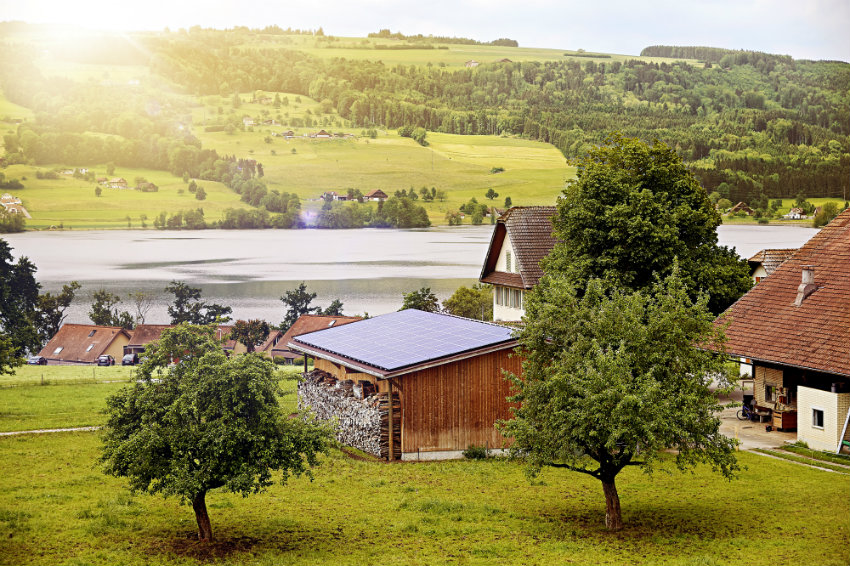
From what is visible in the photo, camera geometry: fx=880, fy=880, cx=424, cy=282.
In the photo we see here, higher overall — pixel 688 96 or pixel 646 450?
pixel 688 96

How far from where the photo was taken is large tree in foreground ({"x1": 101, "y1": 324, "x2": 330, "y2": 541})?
1633cm

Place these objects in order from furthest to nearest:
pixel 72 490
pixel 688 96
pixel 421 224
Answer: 1. pixel 688 96
2. pixel 421 224
3. pixel 72 490

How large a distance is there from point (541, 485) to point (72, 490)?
12.1 meters

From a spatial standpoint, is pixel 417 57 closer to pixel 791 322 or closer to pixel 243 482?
pixel 791 322

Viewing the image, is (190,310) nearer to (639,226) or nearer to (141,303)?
(141,303)

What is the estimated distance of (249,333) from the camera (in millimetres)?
74562

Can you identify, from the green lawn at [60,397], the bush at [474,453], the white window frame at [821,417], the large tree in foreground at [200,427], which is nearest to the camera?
the large tree in foreground at [200,427]

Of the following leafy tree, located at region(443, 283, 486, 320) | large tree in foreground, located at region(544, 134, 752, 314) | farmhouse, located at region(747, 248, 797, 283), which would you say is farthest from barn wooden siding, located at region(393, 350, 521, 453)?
leafy tree, located at region(443, 283, 486, 320)

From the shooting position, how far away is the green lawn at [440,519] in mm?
16688

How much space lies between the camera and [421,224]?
12212 centimetres

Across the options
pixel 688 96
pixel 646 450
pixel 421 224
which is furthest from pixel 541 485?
pixel 688 96

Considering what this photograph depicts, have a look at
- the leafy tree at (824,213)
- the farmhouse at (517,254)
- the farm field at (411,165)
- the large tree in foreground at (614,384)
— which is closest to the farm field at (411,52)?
the farm field at (411,165)

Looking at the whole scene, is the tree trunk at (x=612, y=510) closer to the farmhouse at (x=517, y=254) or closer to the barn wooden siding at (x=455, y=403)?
the barn wooden siding at (x=455, y=403)

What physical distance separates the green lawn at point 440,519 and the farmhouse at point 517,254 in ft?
73.0
